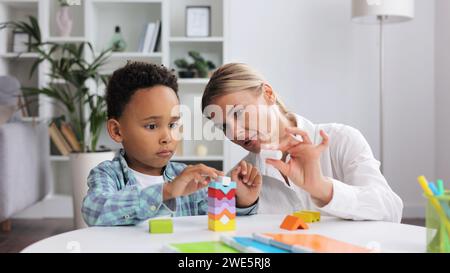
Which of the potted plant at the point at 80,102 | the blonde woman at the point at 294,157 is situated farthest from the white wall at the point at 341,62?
the blonde woman at the point at 294,157

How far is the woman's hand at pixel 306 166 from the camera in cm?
99

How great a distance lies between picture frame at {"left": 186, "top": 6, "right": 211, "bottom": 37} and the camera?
3.78 m

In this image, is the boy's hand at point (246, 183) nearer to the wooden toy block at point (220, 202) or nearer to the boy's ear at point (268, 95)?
the wooden toy block at point (220, 202)

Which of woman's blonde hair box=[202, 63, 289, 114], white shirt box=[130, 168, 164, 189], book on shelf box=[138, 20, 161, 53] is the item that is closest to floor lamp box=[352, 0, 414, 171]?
book on shelf box=[138, 20, 161, 53]

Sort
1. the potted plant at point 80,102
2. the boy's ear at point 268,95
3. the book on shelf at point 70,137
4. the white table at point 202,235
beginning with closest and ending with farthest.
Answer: the white table at point 202,235 < the boy's ear at point 268,95 < the potted plant at point 80,102 < the book on shelf at point 70,137

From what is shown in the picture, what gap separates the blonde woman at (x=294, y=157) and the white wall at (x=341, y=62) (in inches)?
94.2

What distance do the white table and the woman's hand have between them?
0.06 meters

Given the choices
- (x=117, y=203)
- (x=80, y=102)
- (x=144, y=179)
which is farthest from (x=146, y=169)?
(x=80, y=102)

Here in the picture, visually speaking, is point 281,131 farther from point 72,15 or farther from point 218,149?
point 72,15

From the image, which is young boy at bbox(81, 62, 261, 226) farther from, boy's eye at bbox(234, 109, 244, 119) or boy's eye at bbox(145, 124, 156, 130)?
boy's eye at bbox(234, 109, 244, 119)

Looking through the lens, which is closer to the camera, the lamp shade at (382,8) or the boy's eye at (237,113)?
the boy's eye at (237,113)

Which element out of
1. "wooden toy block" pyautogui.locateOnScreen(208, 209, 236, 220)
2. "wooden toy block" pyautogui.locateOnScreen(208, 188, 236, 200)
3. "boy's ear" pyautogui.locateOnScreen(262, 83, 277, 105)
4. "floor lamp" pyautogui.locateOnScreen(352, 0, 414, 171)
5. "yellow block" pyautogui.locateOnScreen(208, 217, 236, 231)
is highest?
"floor lamp" pyautogui.locateOnScreen(352, 0, 414, 171)

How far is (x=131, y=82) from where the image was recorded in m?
1.26
